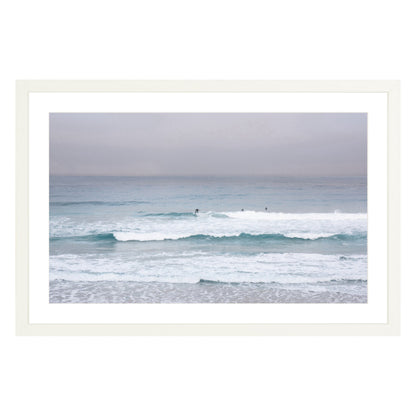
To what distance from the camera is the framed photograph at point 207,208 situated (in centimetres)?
239

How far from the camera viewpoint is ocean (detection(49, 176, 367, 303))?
10.5ft

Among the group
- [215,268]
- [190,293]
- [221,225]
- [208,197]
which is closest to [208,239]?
[221,225]

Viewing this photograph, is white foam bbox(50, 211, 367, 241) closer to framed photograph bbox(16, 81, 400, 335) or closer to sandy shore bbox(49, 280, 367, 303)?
framed photograph bbox(16, 81, 400, 335)

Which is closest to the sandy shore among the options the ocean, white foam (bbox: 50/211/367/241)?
the ocean

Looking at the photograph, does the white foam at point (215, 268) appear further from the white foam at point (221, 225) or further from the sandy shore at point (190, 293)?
the white foam at point (221, 225)

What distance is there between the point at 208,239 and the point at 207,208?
0.47 metres

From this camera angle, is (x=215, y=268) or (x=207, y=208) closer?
(x=215, y=268)

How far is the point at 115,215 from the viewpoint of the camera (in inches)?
171

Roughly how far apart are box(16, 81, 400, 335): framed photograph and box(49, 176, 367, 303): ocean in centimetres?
1

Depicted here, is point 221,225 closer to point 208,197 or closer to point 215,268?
point 208,197

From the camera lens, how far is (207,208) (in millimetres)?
4414

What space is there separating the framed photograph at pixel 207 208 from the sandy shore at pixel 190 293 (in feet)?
0.04
